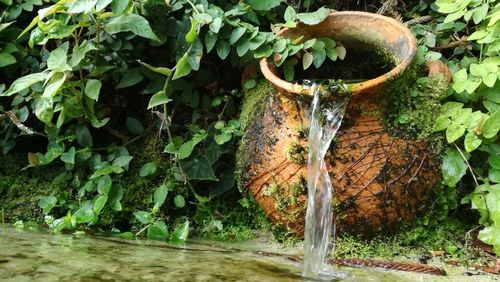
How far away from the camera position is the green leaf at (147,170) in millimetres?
2342

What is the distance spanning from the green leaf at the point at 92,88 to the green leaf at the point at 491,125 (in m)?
1.50

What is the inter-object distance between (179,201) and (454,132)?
114 cm

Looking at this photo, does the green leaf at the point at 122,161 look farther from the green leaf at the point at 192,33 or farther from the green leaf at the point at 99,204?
the green leaf at the point at 192,33

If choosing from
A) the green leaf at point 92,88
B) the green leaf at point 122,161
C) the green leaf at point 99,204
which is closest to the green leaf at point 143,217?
the green leaf at point 99,204

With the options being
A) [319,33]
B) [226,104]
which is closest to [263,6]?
[319,33]

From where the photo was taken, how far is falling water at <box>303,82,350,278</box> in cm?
196

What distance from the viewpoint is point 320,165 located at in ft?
6.59

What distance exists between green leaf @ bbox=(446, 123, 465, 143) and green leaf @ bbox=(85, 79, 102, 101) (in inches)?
54.4

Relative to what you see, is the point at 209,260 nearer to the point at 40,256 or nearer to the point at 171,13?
the point at 40,256

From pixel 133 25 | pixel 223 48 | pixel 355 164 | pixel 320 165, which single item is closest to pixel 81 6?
pixel 133 25

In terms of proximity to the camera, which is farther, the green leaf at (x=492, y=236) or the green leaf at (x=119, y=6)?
the green leaf at (x=119, y=6)

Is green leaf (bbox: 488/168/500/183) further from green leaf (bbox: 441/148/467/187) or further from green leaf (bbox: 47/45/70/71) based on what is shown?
green leaf (bbox: 47/45/70/71)

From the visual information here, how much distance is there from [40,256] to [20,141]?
4.49 feet

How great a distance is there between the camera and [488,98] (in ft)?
6.77
